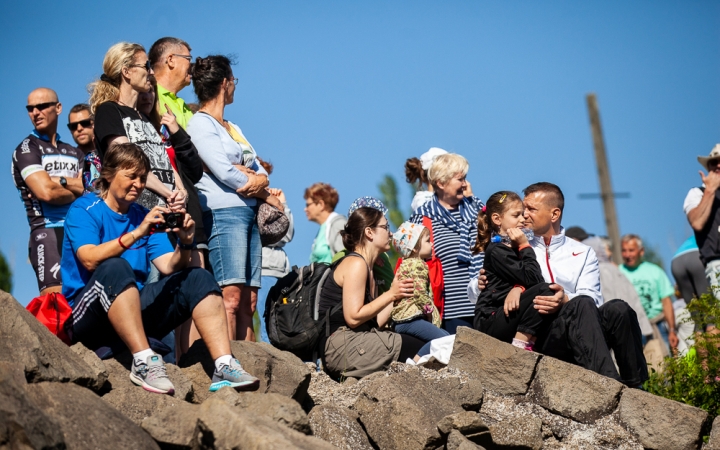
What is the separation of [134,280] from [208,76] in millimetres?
2217

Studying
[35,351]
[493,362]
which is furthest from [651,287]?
[35,351]

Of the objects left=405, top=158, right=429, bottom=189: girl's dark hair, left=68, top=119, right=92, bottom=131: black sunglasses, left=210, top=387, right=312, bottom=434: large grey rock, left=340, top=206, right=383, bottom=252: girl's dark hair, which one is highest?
left=405, top=158, right=429, bottom=189: girl's dark hair

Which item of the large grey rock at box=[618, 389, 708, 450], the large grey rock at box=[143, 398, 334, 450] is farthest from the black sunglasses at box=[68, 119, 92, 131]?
the large grey rock at box=[618, 389, 708, 450]

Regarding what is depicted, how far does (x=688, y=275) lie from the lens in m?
9.06

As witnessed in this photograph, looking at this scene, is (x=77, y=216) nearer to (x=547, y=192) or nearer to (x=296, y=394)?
(x=296, y=394)

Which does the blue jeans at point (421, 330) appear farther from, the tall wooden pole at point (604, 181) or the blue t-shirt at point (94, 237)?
the tall wooden pole at point (604, 181)

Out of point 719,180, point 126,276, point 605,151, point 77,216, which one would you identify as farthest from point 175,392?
point 605,151

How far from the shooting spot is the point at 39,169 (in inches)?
259

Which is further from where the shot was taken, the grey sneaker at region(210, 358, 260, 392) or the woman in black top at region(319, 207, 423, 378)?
the woman in black top at region(319, 207, 423, 378)

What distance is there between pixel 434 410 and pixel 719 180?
157 inches

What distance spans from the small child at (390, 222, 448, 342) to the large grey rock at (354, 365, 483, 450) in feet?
2.42

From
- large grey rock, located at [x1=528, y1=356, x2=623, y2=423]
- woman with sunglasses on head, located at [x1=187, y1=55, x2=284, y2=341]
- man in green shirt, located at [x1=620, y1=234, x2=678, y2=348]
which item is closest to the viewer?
large grey rock, located at [x1=528, y1=356, x2=623, y2=423]

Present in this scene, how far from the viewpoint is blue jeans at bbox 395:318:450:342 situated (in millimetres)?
6617

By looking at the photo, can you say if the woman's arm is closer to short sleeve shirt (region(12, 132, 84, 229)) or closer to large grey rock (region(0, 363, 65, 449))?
short sleeve shirt (region(12, 132, 84, 229))
